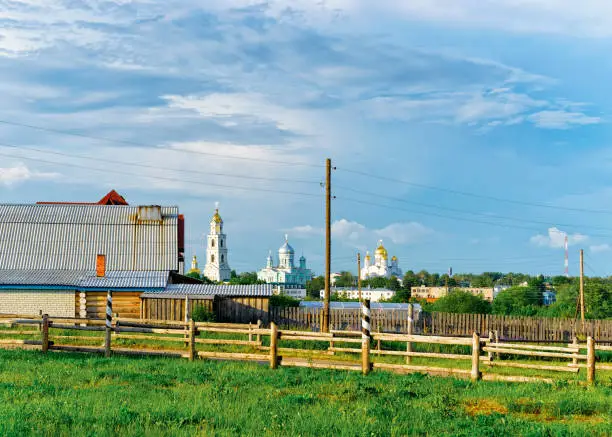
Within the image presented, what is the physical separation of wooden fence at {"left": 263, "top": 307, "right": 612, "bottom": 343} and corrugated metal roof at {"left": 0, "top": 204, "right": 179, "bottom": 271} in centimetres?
1119

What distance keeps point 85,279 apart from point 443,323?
72.5 feet

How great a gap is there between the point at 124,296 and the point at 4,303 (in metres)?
7.31

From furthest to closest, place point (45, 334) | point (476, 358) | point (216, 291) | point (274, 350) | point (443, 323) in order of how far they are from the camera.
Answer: point (443, 323)
point (216, 291)
point (45, 334)
point (274, 350)
point (476, 358)

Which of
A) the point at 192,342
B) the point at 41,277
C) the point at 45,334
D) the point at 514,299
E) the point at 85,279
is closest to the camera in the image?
the point at 192,342

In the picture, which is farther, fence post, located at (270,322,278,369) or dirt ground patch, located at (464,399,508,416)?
fence post, located at (270,322,278,369)

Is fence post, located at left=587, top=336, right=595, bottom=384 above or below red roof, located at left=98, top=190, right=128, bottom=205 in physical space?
below

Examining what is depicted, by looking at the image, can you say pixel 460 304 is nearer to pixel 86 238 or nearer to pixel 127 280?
pixel 86 238

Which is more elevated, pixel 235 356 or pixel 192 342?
pixel 192 342

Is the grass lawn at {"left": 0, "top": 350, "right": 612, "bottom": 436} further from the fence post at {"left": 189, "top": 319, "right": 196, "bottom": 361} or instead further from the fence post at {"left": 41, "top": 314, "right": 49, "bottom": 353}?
the fence post at {"left": 41, "top": 314, "right": 49, "bottom": 353}

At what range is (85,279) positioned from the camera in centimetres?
4738

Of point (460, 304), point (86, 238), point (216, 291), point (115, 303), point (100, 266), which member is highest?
point (86, 238)

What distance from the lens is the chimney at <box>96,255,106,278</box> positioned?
49.2m

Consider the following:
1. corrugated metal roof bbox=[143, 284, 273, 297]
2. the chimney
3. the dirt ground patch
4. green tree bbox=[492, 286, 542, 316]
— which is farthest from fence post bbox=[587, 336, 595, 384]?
green tree bbox=[492, 286, 542, 316]

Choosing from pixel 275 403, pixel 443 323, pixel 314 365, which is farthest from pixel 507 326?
pixel 275 403
